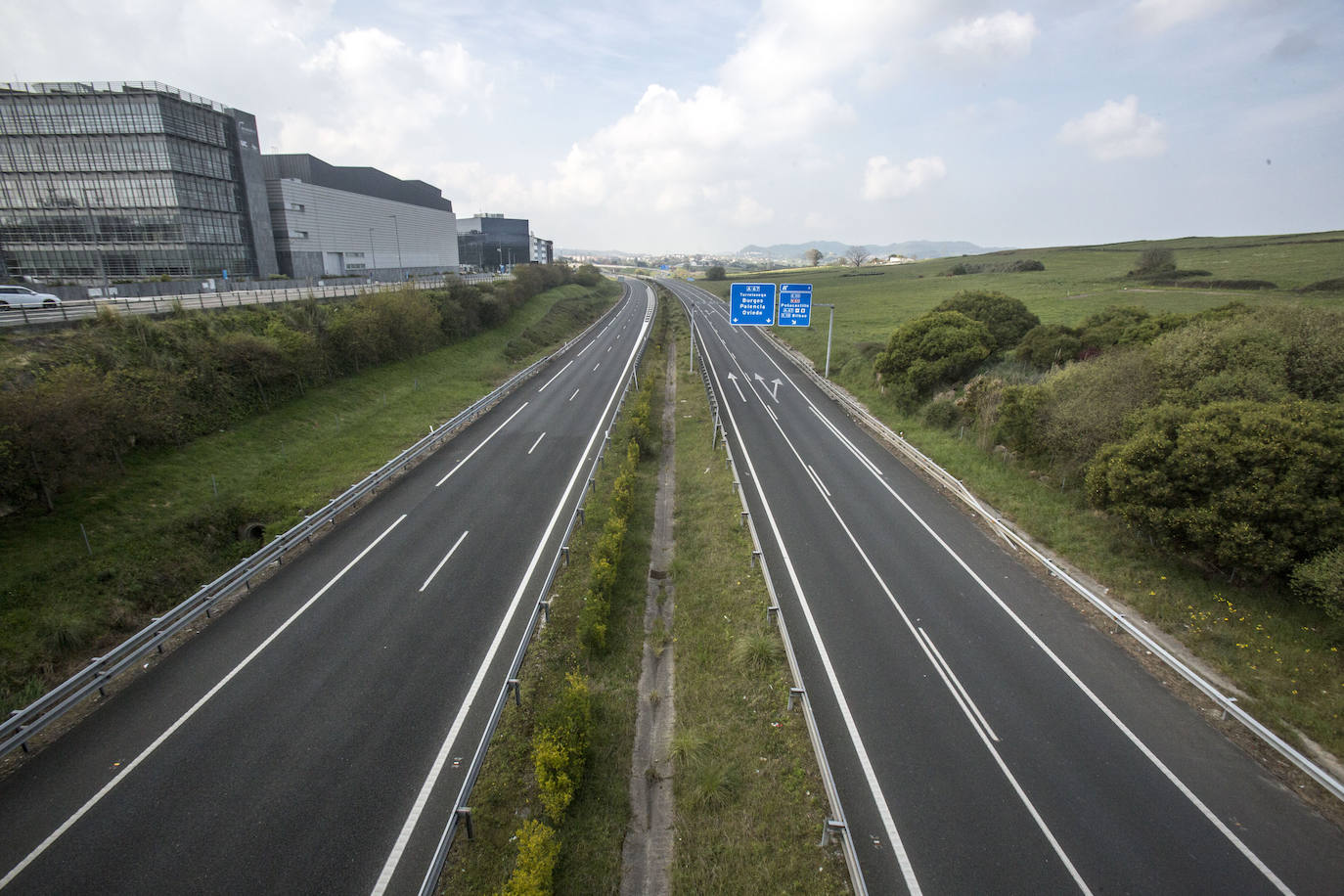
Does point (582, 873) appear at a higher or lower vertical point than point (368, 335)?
lower

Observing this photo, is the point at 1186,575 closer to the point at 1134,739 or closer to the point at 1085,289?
the point at 1134,739

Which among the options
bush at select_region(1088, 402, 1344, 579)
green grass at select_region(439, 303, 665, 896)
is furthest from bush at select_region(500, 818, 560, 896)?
bush at select_region(1088, 402, 1344, 579)

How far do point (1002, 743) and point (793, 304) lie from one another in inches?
1097

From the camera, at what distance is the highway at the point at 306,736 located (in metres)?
8.24

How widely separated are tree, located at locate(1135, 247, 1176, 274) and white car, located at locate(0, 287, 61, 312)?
96238 mm

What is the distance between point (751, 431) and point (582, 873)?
24.5 metres

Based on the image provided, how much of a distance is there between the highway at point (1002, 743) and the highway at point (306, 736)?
23.7 ft

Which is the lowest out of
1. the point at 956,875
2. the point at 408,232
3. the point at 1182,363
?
the point at 956,875

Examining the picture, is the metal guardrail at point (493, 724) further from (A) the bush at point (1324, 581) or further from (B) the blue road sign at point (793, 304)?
(B) the blue road sign at point (793, 304)

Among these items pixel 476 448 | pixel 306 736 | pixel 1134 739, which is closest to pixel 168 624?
pixel 306 736

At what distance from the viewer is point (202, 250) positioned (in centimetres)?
6144

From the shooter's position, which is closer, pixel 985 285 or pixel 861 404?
pixel 861 404

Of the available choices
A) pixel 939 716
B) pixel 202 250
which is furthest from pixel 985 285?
pixel 202 250

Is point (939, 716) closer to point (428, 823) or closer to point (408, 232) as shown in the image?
point (428, 823)
